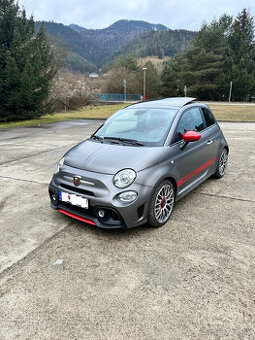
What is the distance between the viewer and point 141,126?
389 cm

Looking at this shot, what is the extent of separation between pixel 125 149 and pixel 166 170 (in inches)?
23.4

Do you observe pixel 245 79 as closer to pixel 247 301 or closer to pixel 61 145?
pixel 61 145

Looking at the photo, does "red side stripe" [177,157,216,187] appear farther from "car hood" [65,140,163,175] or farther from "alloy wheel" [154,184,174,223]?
"car hood" [65,140,163,175]

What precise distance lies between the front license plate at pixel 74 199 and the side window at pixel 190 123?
4.83 feet

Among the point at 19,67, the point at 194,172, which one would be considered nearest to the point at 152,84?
the point at 19,67

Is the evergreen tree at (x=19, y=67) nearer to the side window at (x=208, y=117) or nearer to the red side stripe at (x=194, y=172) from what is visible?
the side window at (x=208, y=117)

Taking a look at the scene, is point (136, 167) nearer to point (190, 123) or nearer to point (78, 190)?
point (78, 190)

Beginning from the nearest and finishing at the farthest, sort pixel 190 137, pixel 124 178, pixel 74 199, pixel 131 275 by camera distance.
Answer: pixel 131 275 → pixel 124 178 → pixel 74 199 → pixel 190 137

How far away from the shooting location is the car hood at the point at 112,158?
10.1ft

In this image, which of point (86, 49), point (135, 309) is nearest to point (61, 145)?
point (135, 309)

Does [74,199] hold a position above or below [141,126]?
below

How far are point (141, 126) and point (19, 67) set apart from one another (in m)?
14.4

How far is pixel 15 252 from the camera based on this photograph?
2.90 m

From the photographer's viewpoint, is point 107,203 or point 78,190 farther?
point 78,190
